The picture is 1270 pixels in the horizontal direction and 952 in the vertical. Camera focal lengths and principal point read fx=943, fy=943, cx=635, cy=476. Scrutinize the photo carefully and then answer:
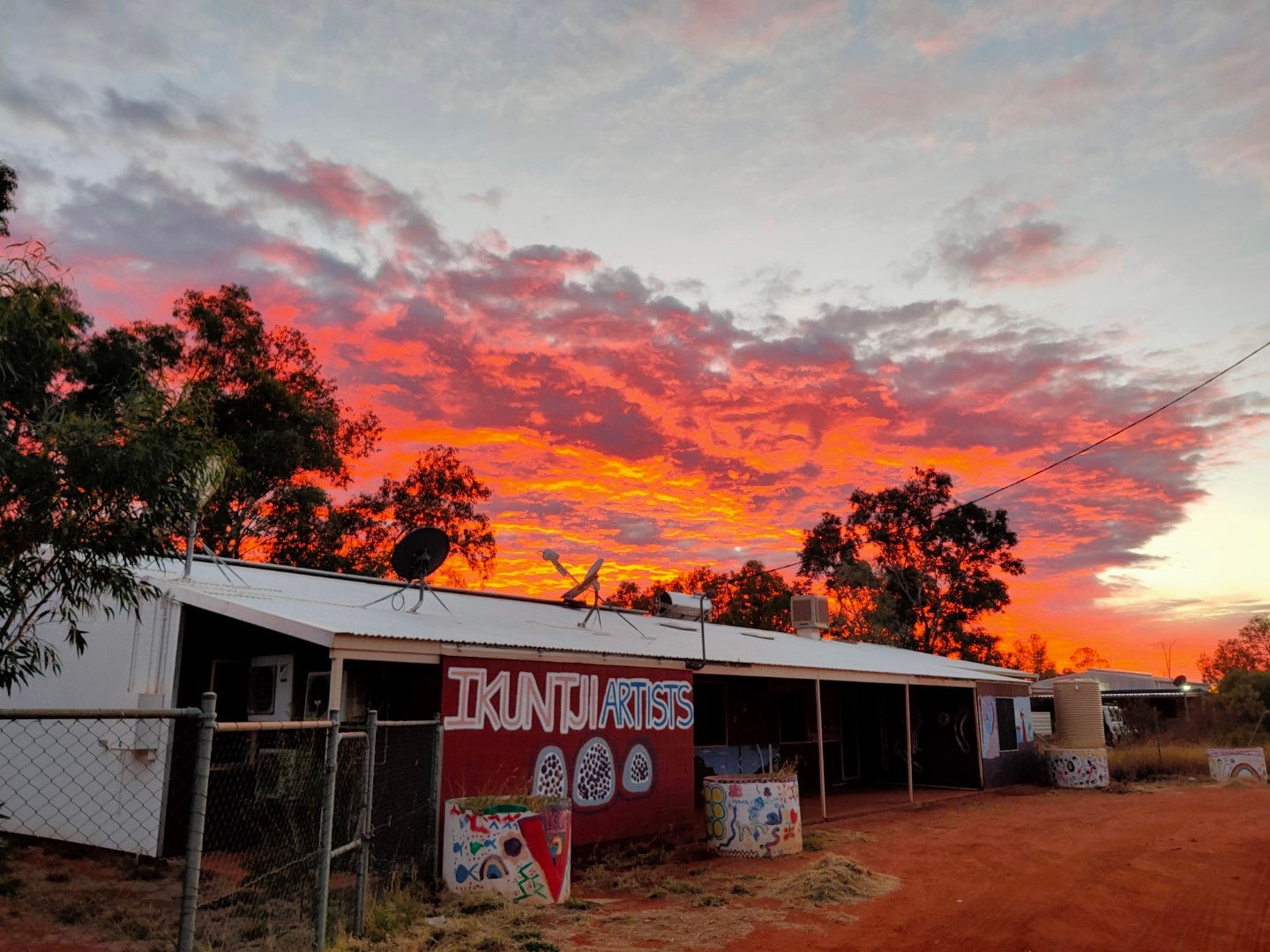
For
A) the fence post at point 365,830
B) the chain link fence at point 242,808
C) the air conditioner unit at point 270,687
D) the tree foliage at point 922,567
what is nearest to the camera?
the fence post at point 365,830

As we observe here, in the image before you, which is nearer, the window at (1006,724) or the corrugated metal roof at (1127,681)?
the window at (1006,724)

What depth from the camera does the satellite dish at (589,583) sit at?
1528 centimetres

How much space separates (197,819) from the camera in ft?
14.5

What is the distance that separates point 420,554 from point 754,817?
5698 millimetres

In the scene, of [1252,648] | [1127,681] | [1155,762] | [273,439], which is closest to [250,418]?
[273,439]

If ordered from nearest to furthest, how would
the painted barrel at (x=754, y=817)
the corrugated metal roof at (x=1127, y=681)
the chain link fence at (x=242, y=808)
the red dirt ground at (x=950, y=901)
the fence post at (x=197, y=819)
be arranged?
the fence post at (x=197, y=819) < the red dirt ground at (x=950, y=901) < the chain link fence at (x=242, y=808) < the painted barrel at (x=754, y=817) < the corrugated metal roof at (x=1127, y=681)

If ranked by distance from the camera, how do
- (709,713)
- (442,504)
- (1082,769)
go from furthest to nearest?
(442,504), (1082,769), (709,713)

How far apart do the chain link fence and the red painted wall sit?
55cm

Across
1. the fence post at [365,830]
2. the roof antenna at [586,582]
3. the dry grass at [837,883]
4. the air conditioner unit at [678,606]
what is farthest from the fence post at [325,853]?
the air conditioner unit at [678,606]

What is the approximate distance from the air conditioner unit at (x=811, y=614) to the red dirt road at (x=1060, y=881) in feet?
28.8

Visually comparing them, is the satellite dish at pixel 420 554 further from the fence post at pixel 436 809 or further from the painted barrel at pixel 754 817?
the painted barrel at pixel 754 817

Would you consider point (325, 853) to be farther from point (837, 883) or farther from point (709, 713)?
point (709, 713)

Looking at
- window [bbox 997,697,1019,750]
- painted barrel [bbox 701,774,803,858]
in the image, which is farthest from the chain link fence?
window [bbox 997,697,1019,750]

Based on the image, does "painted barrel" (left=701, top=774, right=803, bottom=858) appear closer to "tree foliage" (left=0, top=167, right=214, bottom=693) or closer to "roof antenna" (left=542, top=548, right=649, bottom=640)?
"roof antenna" (left=542, top=548, right=649, bottom=640)
